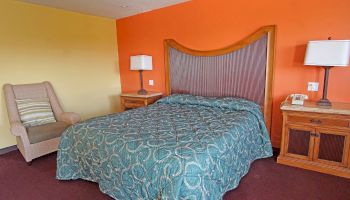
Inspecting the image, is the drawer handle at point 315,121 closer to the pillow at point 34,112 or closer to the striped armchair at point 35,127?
the striped armchair at point 35,127

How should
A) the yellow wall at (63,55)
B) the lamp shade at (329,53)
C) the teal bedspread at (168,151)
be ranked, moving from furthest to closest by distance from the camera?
the yellow wall at (63,55) → the lamp shade at (329,53) → the teal bedspread at (168,151)

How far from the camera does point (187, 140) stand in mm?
1685

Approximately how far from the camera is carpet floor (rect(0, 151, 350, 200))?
196cm

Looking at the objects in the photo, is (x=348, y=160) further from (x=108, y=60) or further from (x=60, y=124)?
(x=108, y=60)

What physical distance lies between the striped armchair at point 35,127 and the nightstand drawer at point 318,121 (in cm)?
293

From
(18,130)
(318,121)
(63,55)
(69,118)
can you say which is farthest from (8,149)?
(318,121)

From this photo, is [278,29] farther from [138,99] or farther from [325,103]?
[138,99]

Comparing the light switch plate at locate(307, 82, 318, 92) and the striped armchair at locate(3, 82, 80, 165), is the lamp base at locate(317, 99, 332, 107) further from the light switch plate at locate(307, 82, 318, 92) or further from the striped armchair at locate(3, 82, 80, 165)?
the striped armchair at locate(3, 82, 80, 165)

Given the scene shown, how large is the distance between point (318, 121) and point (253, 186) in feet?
3.30

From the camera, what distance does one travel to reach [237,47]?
2.96m

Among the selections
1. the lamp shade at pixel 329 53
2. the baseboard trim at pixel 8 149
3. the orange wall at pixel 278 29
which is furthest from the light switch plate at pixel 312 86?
the baseboard trim at pixel 8 149

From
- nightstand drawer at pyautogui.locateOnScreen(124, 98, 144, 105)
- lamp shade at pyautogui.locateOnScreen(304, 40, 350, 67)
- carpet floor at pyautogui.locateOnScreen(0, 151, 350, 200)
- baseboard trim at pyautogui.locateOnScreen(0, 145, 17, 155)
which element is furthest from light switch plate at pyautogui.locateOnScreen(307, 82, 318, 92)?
baseboard trim at pyautogui.locateOnScreen(0, 145, 17, 155)

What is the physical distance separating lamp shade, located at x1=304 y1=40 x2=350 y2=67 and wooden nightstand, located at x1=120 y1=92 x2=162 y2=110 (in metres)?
2.33

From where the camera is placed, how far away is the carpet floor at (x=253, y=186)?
1.96 metres
